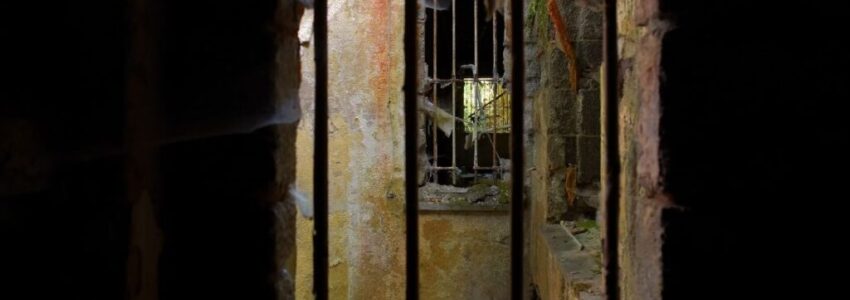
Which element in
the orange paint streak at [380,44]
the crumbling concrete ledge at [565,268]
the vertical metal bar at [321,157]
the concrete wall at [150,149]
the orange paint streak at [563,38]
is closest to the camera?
the concrete wall at [150,149]

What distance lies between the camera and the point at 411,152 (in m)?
0.97

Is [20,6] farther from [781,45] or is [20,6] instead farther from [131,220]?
[781,45]

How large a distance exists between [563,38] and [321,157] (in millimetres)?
2644

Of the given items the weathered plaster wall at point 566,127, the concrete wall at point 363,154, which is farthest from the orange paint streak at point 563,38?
the concrete wall at point 363,154

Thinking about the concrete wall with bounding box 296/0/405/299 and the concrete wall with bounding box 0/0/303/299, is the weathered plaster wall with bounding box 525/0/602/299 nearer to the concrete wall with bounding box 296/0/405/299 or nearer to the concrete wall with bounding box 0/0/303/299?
the concrete wall with bounding box 296/0/405/299

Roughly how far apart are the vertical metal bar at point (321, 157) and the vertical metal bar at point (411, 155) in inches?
4.7

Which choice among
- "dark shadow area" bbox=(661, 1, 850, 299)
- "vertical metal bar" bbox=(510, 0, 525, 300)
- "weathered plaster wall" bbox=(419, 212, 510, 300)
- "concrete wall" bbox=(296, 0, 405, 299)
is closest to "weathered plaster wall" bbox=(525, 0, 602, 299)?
"weathered plaster wall" bbox=(419, 212, 510, 300)

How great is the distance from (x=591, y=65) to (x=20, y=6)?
3034 mm

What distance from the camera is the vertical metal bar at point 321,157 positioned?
0.91 metres

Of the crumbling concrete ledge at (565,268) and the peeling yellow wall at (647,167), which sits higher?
the peeling yellow wall at (647,167)

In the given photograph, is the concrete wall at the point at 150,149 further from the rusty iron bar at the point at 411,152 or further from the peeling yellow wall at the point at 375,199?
the peeling yellow wall at the point at 375,199

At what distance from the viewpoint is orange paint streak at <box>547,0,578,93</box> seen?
3278mm

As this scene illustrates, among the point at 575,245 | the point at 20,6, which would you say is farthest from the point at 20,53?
the point at 575,245

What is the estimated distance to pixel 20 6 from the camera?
657 millimetres
